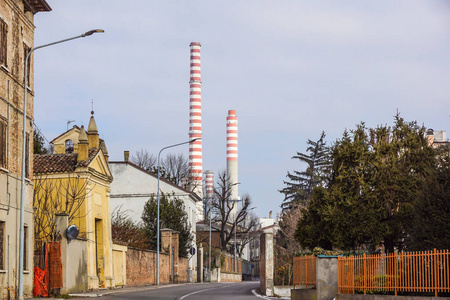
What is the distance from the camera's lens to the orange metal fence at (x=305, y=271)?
25625mm

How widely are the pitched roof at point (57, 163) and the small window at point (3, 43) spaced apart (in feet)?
36.9

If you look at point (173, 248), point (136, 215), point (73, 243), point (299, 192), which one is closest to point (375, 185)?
point (73, 243)

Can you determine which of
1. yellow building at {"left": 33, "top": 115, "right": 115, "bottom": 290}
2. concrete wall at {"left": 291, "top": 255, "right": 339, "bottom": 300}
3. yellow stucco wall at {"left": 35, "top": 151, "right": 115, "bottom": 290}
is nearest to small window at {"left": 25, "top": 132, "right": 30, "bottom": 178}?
yellow building at {"left": 33, "top": 115, "right": 115, "bottom": 290}

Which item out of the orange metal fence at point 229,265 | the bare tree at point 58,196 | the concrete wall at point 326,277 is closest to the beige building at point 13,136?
the bare tree at point 58,196

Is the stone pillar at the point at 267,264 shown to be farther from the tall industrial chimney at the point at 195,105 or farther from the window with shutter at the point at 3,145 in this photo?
the tall industrial chimney at the point at 195,105

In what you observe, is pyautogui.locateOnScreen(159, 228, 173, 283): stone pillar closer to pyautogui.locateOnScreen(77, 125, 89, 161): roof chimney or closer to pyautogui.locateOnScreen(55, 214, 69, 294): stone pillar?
pyautogui.locateOnScreen(77, 125, 89, 161): roof chimney

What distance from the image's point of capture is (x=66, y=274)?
29375 mm

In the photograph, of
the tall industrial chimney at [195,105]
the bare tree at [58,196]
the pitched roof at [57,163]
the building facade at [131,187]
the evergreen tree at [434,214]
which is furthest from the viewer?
the tall industrial chimney at [195,105]

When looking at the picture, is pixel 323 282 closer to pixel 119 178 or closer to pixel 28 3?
pixel 28 3

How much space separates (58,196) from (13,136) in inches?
396

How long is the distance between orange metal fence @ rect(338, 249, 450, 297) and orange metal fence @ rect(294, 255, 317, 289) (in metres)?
2.66

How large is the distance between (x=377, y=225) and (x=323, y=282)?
10.1 metres

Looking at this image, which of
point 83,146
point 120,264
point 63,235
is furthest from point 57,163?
point 120,264

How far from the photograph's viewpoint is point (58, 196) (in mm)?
34688
